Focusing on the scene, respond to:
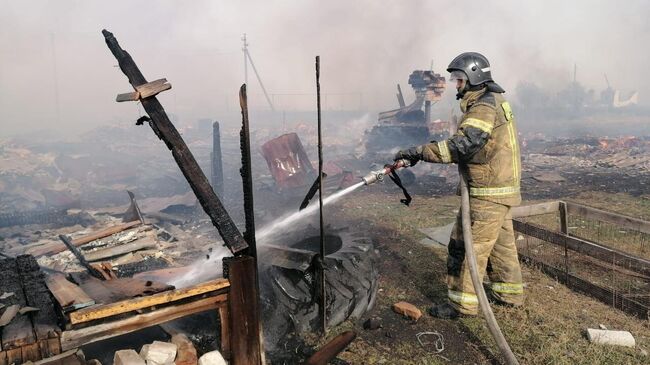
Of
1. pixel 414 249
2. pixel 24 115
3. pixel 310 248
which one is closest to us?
pixel 310 248

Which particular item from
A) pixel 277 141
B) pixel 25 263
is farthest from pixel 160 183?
pixel 25 263

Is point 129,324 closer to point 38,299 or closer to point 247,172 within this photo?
point 38,299

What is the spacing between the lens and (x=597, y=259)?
548 centimetres

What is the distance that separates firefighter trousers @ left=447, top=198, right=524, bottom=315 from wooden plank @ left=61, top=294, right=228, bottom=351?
264 centimetres

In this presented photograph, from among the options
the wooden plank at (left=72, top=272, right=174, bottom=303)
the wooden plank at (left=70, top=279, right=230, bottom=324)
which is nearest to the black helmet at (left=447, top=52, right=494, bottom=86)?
the wooden plank at (left=70, top=279, right=230, bottom=324)

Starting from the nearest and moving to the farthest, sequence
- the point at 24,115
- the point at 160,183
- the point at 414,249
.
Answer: the point at 414,249 → the point at 160,183 → the point at 24,115

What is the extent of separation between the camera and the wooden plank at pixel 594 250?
3.92 meters

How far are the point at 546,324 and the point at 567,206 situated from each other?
1837mm

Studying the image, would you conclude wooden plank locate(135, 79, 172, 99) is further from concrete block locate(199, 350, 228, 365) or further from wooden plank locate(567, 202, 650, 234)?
wooden plank locate(567, 202, 650, 234)

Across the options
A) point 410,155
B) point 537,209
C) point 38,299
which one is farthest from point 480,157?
point 38,299

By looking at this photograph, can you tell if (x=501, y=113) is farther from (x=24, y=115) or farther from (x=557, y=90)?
(x=557, y=90)

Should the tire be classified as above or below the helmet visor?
below

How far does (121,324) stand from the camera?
2.16m

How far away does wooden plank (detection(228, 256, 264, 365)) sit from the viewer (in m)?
2.39
